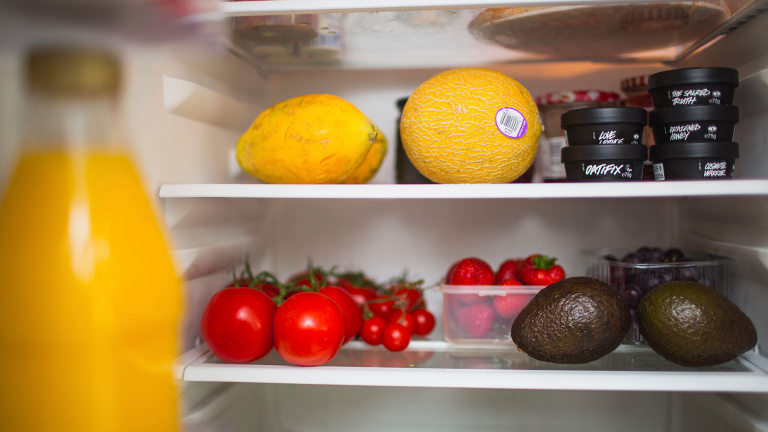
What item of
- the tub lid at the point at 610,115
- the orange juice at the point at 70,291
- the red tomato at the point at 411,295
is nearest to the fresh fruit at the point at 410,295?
the red tomato at the point at 411,295

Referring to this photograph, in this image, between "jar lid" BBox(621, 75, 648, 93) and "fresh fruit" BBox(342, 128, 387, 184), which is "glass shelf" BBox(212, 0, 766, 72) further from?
"fresh fruit" BBox(342, 128, 387, 184)

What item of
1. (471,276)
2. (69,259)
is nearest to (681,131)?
(471,276)

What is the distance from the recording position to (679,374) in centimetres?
85

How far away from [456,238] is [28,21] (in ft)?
3.68

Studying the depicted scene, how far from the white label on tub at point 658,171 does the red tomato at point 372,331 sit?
0.57 meters

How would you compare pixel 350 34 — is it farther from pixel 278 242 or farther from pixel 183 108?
pixel 278 242

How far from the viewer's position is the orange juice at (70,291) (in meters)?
0.30

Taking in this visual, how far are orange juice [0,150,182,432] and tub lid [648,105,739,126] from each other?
0.89 metres

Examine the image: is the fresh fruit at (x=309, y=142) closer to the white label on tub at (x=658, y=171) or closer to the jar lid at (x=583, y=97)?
the jar lid at (x=583, y=97)

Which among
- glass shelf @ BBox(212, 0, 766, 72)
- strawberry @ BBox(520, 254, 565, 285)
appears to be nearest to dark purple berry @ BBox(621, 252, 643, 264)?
strawberry @ BBox(520, 254, 565, 285)

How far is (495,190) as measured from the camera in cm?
85

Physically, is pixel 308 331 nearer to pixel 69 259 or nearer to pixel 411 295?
pixel 411 295

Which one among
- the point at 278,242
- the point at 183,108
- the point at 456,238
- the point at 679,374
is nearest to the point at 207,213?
the point at 183,108

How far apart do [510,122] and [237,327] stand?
58 cm
